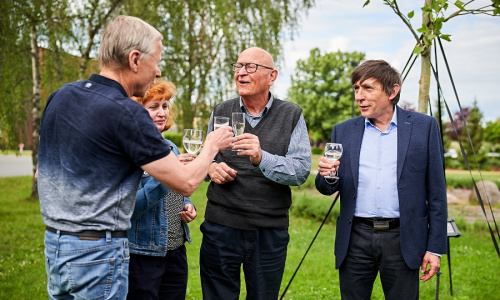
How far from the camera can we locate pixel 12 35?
9.34 meters

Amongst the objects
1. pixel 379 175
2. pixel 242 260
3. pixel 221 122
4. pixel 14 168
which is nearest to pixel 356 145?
pixel 379 175

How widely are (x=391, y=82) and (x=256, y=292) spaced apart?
1.90 m

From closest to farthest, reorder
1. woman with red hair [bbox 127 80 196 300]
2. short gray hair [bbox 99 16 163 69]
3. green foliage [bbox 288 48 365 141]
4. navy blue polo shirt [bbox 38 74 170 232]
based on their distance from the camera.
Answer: navy blue polo shirt [bbox 38 74 170 232] → short gray hair [bbox 99 16 163 69] → woman with red hair [bbox 127 80 196 300] → green foliage [bbox 288 48 365 141]

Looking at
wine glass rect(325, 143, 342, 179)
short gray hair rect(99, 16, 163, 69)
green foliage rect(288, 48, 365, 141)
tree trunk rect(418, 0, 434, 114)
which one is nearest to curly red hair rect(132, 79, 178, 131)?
short gray hair rect(99, 16, 163, 69)

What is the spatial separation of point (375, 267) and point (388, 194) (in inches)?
22.2

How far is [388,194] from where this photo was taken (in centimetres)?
325

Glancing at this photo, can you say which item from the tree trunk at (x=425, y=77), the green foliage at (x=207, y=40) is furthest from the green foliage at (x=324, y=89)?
the tree trunk at (x=425, y=77)

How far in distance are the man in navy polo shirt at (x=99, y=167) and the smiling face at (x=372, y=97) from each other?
168 centimetres

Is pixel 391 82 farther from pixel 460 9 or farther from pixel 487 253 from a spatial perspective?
pixel 487 253

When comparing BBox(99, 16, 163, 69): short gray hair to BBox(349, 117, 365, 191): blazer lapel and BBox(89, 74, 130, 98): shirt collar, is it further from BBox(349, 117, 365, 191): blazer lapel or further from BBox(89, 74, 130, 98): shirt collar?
BBox(349, 117, 365, 191): blazer lapel

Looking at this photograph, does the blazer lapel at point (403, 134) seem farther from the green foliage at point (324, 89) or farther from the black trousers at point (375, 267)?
the green foliage at point (324, 89)

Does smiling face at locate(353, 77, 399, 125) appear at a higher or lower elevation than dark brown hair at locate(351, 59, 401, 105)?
lower

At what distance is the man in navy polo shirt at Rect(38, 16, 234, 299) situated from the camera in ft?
6.72

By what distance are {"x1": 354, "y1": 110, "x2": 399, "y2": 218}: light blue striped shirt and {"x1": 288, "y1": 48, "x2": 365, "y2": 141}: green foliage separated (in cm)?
4668
